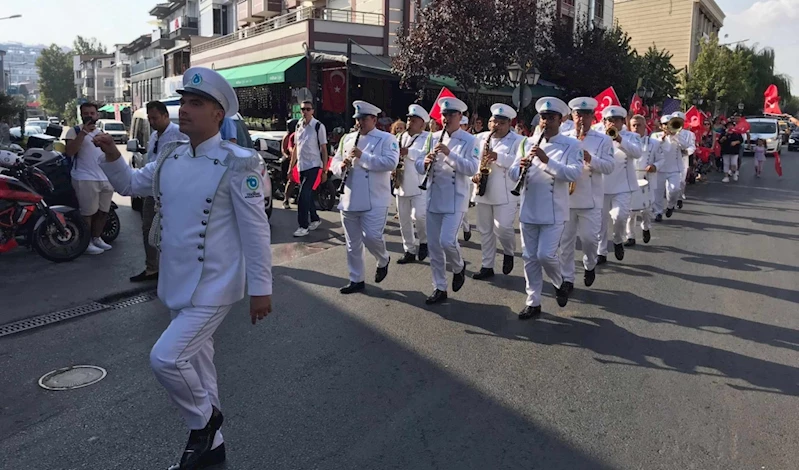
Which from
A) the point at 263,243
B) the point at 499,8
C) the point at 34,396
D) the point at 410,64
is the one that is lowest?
the point at 34,396

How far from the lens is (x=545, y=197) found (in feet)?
20.3

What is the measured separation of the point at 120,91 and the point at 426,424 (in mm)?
98515

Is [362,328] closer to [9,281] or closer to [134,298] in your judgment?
[134,298]

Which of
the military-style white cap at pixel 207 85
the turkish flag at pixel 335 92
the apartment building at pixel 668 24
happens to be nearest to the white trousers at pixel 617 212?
the military-style white cap at pixel 207 85

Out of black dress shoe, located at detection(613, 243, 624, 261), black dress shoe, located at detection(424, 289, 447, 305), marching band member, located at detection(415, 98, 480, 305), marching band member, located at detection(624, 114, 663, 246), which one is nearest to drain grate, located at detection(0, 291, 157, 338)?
black dress shoe, located at detection(424, 289, 447, 305)

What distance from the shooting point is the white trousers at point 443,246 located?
6676 mm

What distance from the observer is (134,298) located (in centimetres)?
682

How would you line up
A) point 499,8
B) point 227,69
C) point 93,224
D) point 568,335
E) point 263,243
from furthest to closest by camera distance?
point 227,69, point 499,8, point 93,224, point 568,335, point 263,243

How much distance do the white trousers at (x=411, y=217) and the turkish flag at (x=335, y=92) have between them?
14.8 m

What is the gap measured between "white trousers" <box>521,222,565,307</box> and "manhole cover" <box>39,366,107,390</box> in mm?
3693

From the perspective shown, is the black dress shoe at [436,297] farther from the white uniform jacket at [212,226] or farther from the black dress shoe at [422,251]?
the white uniform jacket at [212,226]

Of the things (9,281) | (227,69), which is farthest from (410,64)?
(9,281)

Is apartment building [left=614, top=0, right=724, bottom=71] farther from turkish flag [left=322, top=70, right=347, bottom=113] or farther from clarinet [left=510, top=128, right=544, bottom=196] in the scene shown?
clarinet [left=510, top=128, right=544, bottom=196]

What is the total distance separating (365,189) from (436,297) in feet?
4.50
